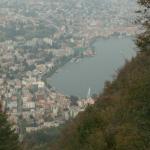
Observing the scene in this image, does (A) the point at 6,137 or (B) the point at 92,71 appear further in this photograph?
(B) the point at 92,71

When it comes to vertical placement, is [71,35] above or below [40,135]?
below

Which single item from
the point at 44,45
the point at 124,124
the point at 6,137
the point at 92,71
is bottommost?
the point at 44,45

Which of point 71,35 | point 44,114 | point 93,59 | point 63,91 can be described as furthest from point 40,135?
point 71,35

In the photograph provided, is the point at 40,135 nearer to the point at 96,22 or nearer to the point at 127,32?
the point at 127,32

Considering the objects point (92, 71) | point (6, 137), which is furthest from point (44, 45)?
point (6, 137)

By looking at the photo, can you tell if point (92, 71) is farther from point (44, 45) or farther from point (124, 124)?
point (124, 124)

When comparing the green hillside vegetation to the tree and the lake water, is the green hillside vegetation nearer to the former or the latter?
the tree
